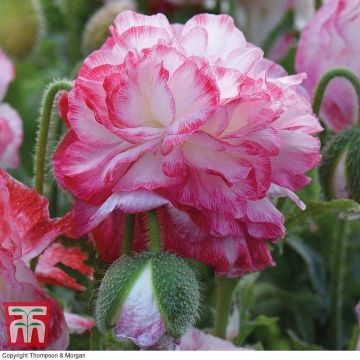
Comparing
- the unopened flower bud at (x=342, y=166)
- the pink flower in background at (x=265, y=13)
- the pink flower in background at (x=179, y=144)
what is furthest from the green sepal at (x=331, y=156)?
the pink flower in background at (x=265, y=13)

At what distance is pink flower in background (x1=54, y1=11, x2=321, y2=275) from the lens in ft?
1.42

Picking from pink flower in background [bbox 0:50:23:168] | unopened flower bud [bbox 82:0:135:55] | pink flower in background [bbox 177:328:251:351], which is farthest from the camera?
unopened flower bud [bbox 82:0:135:55]

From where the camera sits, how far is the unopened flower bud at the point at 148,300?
16.2 inches

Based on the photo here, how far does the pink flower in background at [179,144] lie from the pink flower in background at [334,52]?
18 centimetres

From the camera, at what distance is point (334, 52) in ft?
2.09

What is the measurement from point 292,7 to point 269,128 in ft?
2.17

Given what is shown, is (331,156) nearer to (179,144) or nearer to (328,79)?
(328,79)

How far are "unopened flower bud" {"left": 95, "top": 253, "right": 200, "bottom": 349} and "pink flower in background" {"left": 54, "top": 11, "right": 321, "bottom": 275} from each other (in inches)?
1.0

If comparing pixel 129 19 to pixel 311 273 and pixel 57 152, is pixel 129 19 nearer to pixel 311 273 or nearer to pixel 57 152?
pixel 57 152

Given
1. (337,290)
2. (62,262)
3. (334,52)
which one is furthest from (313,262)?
(62,262)

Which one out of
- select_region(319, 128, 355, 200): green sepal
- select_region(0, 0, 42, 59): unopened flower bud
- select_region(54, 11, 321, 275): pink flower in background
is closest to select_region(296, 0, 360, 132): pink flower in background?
select_region(319, 128, 355, 200): green sepal

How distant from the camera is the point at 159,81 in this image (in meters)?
0.43

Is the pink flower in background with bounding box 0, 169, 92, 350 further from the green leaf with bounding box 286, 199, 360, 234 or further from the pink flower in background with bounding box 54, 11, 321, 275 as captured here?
the green leaf with bounding box 286, 199, 360, 234

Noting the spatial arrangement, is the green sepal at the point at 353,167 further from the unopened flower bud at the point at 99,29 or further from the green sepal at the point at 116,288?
the unopened flower bud at the point at 99,29
